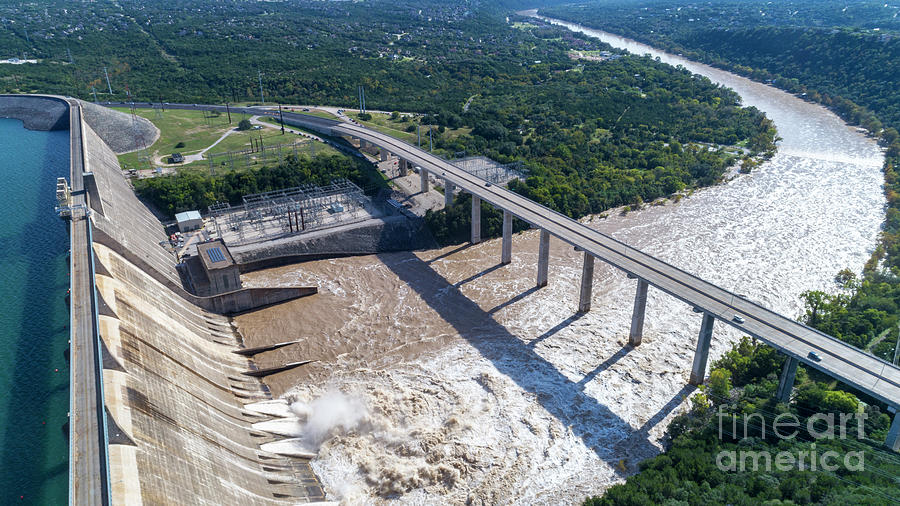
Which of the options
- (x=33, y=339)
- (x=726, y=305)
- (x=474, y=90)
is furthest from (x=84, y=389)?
(x=474, y=90)

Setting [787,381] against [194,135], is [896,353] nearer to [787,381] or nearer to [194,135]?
[787,381]

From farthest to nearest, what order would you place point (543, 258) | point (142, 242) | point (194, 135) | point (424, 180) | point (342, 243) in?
point (194, 135) < point (424, 180) < point (342, 243) < point (543, 258) < point (142, 242)

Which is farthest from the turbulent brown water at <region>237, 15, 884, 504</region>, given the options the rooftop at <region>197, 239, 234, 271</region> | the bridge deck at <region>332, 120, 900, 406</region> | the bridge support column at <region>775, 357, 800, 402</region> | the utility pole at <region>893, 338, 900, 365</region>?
the utility pole at <region>893, 338, 900, 365</region>

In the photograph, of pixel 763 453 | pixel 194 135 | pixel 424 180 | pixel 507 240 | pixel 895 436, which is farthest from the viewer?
pixel 194 135

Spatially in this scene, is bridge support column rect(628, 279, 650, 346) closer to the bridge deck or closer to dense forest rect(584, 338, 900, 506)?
the bridge deck

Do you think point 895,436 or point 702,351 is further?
point 702,351

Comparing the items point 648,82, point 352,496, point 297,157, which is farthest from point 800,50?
point 352,496
